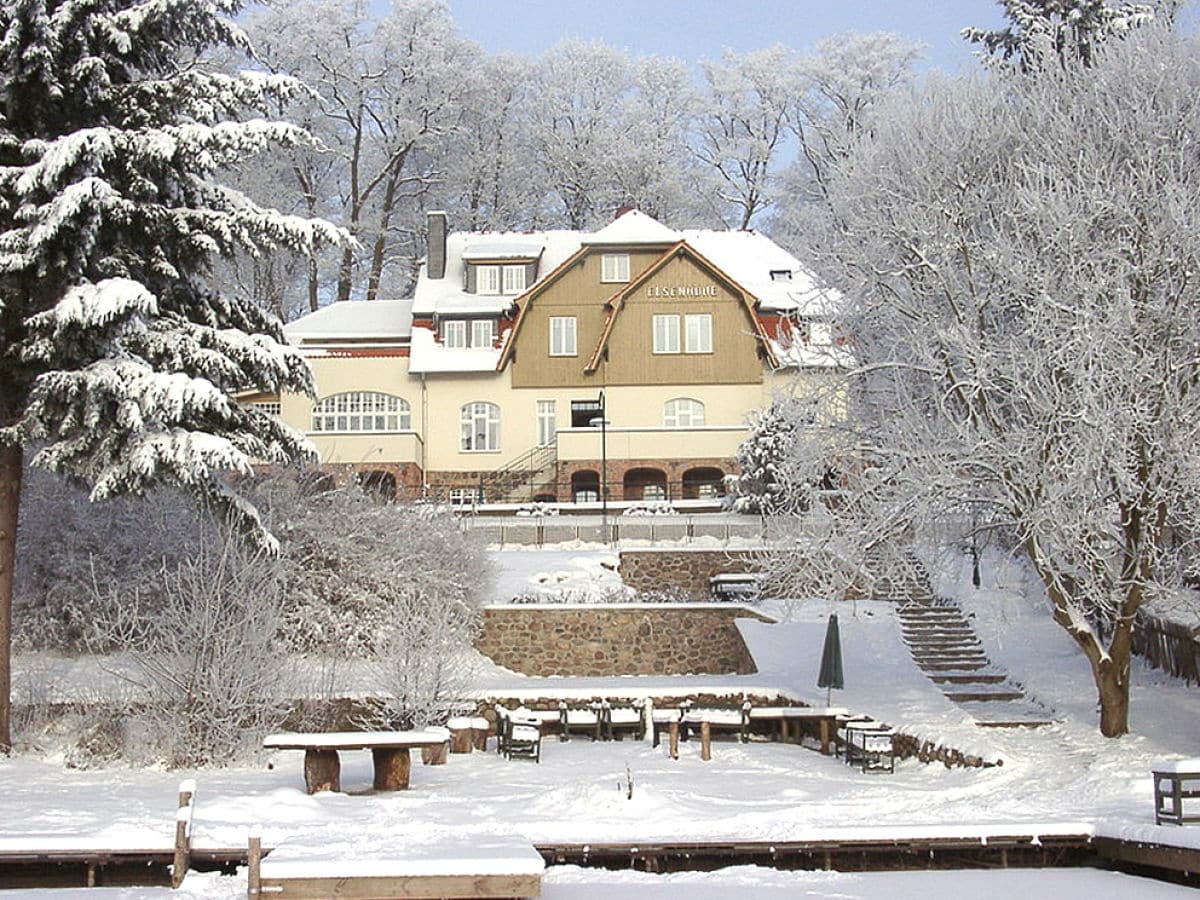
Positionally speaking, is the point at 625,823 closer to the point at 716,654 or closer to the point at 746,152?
the point at 716,654

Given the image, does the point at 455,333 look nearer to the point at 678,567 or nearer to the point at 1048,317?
the point at 678,567

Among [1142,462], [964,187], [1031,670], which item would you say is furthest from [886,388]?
[1031,670]

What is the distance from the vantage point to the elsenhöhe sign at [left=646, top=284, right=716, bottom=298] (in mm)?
36250

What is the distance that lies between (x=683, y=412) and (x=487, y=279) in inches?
273

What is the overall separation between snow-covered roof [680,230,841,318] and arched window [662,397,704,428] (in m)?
3.20

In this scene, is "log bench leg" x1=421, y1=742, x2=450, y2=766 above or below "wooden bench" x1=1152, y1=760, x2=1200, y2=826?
below

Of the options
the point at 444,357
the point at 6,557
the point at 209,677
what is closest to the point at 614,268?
the point at 444,357

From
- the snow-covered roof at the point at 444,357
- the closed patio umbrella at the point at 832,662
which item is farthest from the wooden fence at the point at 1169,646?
the snow-covered roof at the point at 444,357

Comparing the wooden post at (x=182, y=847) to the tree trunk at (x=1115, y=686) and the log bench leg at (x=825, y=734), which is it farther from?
the tree trunk at (x=1115, y=686)

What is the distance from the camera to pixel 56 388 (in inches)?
551

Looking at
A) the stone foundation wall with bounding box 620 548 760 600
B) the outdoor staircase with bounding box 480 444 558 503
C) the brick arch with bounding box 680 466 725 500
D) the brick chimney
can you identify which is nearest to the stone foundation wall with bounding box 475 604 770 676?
the stone foundation wall with bounding box 620 548 760 600

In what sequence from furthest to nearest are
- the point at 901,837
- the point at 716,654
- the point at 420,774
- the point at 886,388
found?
the point at 716,654 < the point at 886,388 < the point at 420,774 < the point at 901,837

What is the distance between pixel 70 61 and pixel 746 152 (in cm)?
3503

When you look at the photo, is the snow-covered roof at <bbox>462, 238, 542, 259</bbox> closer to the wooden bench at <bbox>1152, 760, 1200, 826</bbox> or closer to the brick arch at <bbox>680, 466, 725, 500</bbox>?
the brick arch at <bbox>680, 466, 725, 500</bbox>
